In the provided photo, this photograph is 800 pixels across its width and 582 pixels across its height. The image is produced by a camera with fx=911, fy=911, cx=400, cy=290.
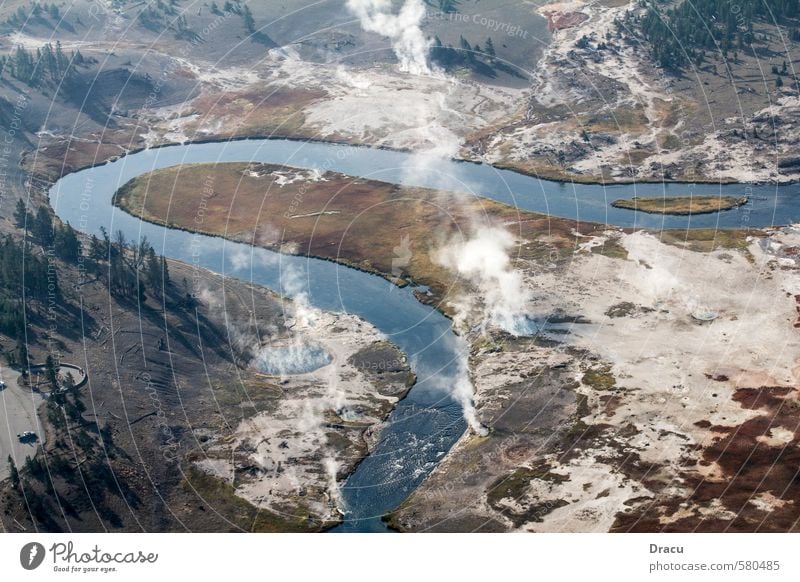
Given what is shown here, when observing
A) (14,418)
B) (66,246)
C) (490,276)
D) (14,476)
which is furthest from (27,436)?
(490,276)

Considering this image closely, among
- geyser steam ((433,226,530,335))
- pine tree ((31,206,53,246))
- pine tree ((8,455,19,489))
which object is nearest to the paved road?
pine tree ((8,455,19,489))

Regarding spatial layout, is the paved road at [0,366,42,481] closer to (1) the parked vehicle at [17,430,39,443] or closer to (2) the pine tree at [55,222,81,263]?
(1) the parked vehicle at [17,430,39,443]

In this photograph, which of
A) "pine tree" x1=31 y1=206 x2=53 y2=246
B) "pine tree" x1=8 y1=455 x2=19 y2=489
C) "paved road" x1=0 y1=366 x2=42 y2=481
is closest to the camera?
"pine tree" x1=8 y1=455 x2=19 y2=489

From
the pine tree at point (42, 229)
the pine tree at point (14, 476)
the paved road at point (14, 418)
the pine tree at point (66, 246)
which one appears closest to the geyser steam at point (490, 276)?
the paved road at point (14, 418)

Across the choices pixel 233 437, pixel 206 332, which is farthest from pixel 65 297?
pixel 233 437
